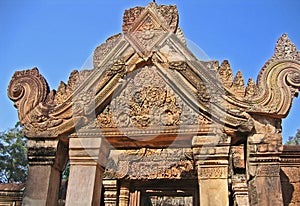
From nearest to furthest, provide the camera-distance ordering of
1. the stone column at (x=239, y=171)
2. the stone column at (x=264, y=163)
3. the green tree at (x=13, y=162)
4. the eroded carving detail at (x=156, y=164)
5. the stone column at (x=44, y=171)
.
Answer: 1. the stone column at (x=264, y=163)
2. the stone column at (x=44, y=171)
3. the stone column at (x=239, y=171)
4. the eroded carving detail at (x=156, y=164)
5. the green tree at (x=13, y=162)

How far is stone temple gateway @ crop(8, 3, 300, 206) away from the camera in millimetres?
6238

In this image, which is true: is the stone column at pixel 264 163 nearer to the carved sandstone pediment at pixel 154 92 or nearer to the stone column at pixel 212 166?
the carved sandstone pediment at pixel 154 92

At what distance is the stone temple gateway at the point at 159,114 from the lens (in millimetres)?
6238

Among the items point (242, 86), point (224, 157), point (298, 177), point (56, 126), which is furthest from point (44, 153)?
point (298, 177)

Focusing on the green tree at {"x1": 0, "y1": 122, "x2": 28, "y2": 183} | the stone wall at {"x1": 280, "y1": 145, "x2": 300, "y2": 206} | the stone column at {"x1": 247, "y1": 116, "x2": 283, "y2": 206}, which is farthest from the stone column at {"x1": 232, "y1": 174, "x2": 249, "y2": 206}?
the green tree at {"x1": 0, "y1": 122, "x2": 28, "y2": 183}

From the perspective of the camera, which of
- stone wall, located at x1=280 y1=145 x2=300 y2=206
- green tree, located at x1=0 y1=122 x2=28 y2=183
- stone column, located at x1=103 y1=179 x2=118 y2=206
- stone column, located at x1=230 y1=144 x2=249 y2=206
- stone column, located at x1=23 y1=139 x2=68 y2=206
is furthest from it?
green tree, located at x1=0 y1=122 x2=28 y2=183

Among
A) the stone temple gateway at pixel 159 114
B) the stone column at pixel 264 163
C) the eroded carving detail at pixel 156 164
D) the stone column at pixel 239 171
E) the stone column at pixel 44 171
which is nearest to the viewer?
the stone column at pixel 264 163

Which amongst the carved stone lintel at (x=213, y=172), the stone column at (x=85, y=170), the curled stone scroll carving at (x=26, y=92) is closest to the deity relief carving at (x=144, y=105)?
the stone column at (x=85, y=170)

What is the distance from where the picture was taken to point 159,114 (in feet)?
22.0

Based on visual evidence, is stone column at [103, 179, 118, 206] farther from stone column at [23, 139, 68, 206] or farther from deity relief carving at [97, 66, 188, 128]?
deity relief carving at [97, 66, 188, 128]

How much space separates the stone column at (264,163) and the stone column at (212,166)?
1.54 feet

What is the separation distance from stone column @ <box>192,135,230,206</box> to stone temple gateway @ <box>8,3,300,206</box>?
0.06 feet

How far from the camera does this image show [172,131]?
6.53 metres

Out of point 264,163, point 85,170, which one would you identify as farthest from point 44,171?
point 264,163
